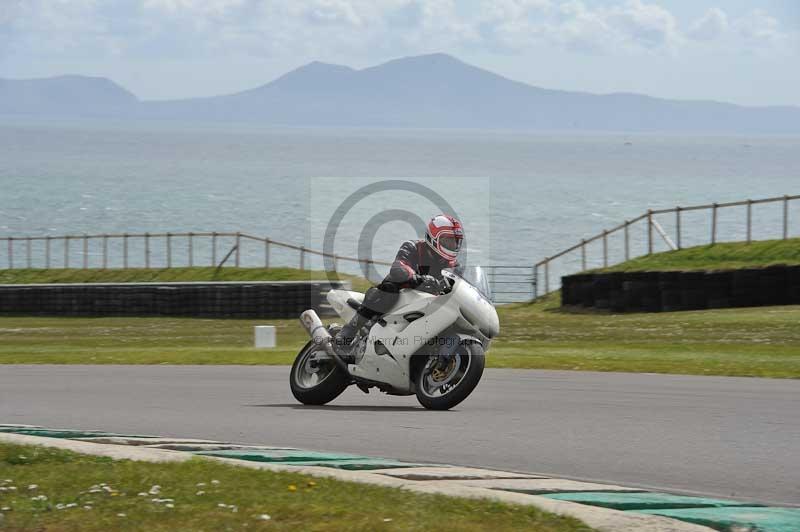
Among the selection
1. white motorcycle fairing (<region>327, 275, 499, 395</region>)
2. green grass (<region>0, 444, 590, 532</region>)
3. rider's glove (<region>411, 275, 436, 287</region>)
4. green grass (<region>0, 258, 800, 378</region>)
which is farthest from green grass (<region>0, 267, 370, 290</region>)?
green grass (<region>0, 444, 590, 532</region>)

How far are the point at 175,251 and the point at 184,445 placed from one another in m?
72.0

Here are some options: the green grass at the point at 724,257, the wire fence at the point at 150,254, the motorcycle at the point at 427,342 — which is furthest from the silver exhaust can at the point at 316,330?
the wire fence at the point at 150,254

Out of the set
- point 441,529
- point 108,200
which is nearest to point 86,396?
point 441,529

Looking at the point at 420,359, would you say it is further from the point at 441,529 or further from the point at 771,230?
the point at 771,230

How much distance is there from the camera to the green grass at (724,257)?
3064 centimetres

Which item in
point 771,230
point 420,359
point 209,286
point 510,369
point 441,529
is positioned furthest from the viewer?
point 771,230

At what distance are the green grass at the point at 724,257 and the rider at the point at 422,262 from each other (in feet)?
61.2

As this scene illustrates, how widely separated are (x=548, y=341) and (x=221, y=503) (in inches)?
683

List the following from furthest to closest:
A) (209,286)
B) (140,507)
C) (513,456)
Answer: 1. (209,286)
2. (513,456)
3. (140,507)

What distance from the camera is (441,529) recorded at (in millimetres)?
6281

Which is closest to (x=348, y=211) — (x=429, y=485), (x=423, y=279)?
(x=423, y=279)

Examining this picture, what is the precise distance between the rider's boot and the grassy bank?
5526mm

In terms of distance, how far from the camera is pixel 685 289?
29047 mm

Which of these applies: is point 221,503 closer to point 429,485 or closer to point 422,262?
point 429,485
